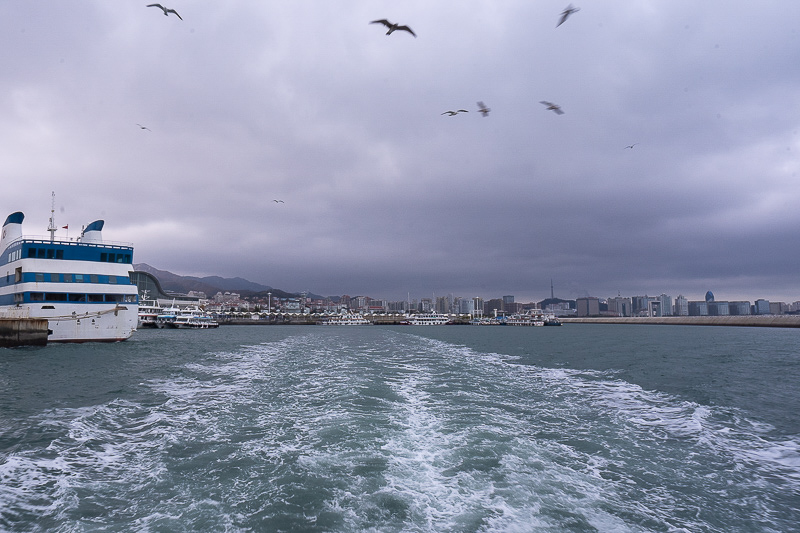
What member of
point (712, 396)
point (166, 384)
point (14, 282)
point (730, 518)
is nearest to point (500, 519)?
point (730, 518)

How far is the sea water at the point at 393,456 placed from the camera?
6070 millimetres

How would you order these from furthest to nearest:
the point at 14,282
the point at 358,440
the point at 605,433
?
the point at 14,282
the point at 605,433
the point at 358,440

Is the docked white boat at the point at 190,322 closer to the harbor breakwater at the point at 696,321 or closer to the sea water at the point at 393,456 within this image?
the harbor breakwater at the point at 696,321

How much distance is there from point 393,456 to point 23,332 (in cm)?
3489

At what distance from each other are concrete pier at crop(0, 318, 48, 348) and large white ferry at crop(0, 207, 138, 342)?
3.39ft

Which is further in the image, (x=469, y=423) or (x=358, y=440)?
(x=469, y=423)

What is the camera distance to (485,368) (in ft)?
76.9

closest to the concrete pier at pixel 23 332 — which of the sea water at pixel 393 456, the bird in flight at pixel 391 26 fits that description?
the sea water at pixel 393 456

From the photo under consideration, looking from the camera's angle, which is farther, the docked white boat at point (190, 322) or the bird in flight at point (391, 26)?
the docked white boat at point (190, 322)

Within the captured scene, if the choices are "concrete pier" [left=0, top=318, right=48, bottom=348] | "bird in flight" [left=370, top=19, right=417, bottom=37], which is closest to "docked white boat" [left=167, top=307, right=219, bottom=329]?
"concrete pier" [left=0, top=318, right=48, bottom=348]

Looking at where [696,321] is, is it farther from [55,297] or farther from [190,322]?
[55,297]

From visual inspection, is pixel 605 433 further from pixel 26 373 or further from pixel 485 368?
pixel 26 373

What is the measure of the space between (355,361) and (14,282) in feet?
99.5

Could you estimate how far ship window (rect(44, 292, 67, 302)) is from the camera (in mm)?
31977
